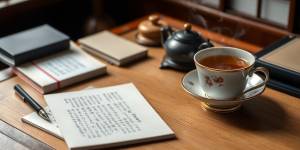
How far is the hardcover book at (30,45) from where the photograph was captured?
1.23m

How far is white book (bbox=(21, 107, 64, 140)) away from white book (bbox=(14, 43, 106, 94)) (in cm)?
11

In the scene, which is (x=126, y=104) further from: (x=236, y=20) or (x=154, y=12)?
(x=154, y=12)

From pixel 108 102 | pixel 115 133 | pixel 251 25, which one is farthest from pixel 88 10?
pixel 115 133

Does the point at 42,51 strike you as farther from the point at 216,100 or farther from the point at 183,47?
the point at 216,100

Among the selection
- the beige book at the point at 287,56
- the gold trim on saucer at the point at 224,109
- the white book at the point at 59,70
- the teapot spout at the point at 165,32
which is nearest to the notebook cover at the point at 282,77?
the beige book at the point at 287,56

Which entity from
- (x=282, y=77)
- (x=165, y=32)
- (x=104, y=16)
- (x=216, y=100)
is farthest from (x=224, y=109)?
(x=104, y=16)

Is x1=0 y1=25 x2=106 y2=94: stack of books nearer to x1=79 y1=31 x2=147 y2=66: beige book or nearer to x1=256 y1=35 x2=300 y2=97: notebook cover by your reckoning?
x1=79 y1=31 x2=147 y2=66: beige book

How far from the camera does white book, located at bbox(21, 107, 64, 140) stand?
0.99 metres

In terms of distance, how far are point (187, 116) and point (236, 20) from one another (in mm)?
523

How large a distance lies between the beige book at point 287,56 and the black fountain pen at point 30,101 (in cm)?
52

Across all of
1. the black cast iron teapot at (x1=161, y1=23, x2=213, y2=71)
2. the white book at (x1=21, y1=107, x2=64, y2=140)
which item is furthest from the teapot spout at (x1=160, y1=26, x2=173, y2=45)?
the white book at (x1=21, y1=107, x2=64, y2=140)

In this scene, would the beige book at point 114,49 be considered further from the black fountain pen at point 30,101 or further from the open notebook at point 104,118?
the black fountain pen at point 30,101

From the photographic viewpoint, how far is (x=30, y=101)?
3.59 ft

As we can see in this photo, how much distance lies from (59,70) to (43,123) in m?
0.22
